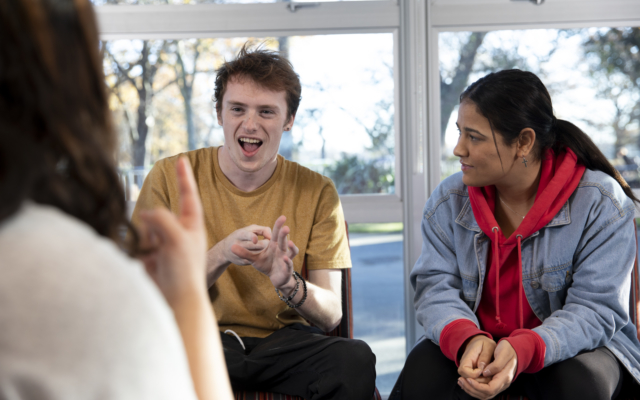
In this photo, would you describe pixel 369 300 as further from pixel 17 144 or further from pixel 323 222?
pixel 17 144

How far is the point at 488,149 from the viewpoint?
1.69m

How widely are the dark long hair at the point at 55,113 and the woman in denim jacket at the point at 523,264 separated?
1.21 meters

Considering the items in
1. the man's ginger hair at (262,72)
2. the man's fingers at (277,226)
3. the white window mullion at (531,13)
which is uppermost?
the white window mullion at (531,13)

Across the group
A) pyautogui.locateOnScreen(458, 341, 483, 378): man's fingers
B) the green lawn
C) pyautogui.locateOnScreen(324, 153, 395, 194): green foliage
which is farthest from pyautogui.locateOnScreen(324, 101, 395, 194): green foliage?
pyautogui.locateOnScreen(458, 341, 483, 378): man's fingers

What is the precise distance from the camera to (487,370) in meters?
1.42

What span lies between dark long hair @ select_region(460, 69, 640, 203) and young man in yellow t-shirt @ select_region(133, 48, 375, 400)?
1.89ft

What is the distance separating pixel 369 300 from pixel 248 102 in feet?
4.42

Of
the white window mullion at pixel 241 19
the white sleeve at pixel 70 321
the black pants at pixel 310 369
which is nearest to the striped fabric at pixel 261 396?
the black pants at pixel 310 369

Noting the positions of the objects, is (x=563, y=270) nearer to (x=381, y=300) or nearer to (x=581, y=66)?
(x=581, y=66)

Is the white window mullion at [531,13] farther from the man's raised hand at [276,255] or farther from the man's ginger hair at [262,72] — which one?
the man's raised hand at [276,255]

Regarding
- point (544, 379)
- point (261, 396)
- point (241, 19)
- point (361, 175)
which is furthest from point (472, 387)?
point (241, 19)

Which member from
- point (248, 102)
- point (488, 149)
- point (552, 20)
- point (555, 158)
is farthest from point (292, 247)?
point (552, 20)

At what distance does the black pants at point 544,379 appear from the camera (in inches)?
55.4

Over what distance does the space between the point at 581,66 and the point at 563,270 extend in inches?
42.9
